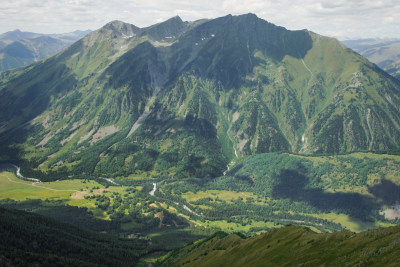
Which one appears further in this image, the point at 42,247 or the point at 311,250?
the point at 42,247

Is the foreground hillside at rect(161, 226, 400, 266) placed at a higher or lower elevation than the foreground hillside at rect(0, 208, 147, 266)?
higher

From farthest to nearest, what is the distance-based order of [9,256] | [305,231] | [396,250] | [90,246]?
[90,246], [9,256], [305,231], [396,250]

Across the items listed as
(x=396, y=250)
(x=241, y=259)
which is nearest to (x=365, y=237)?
(x=396, y=250)

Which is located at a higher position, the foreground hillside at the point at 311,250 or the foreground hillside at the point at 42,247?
the foreground hillside at the point at 311,250

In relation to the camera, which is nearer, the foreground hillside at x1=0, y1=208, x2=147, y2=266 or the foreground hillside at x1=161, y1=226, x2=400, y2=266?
the foreground hillside at x1=161, y1=226, x2=400, y2=266

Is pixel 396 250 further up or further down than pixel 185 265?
further up

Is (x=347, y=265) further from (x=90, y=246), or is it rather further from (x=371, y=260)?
(x=90, y=246)

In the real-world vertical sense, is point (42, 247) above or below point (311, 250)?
below

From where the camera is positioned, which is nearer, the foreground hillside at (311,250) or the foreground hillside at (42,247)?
the foreground hillside at (311,250)
